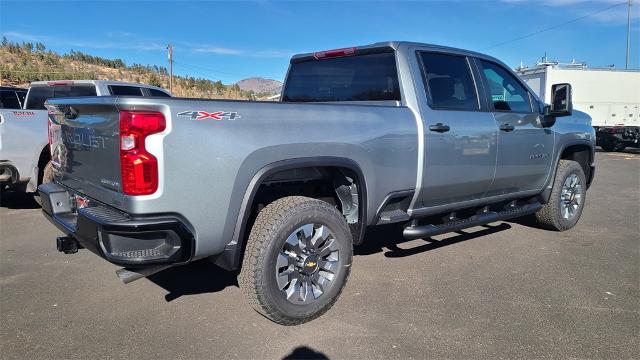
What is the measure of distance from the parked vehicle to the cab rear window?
508cm

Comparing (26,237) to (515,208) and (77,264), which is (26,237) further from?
(515,208)

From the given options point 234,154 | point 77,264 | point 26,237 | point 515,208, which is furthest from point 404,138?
point 26,237

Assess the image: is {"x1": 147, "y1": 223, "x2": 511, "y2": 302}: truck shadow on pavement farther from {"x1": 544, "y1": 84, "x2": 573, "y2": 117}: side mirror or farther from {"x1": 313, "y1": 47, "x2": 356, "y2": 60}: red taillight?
{"x1": 313, "y1": 47, "x2": 356, "y2": 60}: red taillight

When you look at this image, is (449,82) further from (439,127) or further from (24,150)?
(24,150)

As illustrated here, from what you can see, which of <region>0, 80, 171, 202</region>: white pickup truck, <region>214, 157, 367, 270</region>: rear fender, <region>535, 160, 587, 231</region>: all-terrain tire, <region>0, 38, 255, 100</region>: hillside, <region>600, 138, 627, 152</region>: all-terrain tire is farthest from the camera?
<region>0, 38, 255, 100</region>: hillside

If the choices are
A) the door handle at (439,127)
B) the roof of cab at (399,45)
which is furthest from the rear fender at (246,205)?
the roof of cab at (399,45)

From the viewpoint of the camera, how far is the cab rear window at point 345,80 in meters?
4.27

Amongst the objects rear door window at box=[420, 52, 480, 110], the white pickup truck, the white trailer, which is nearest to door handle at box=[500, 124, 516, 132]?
rear door window at box=[420, 52, 480, 110]

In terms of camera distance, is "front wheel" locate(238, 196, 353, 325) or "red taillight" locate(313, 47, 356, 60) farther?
"red taillight" locate(313, 47, 356, 60)

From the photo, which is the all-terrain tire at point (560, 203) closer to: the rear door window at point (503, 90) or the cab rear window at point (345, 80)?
the rear door window at point (503, 90)

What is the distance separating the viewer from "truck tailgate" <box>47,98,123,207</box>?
9.33 ft

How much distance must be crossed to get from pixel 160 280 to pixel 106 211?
4.76ft

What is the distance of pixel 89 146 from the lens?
3145 millimetres

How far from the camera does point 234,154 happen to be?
293 centimetres
